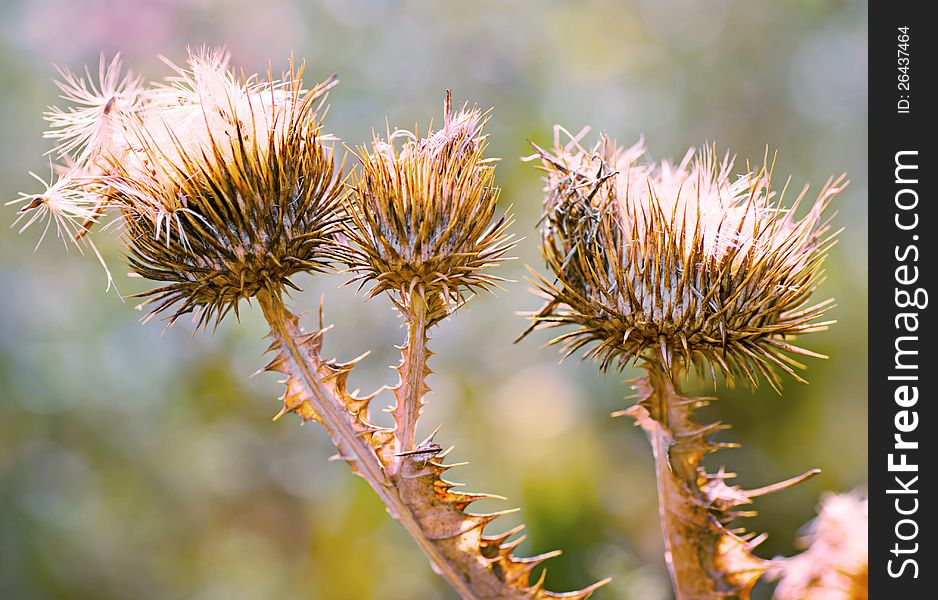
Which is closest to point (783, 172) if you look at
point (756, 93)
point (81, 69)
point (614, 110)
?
point (756, 93)

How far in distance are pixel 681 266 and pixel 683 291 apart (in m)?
0.06

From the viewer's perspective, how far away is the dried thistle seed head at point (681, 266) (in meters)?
1.97

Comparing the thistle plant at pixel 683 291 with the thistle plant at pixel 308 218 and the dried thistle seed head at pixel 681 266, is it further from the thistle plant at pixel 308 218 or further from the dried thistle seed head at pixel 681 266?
the thistle plant at pixel 308 218

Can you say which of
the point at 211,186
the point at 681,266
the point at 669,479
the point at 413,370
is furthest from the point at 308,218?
the point at 669,479

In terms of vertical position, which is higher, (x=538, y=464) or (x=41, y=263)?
(x=41, y=263)

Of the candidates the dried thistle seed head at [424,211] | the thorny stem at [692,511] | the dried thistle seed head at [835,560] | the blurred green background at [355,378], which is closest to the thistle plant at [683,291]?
the thorny stem at [692,511]

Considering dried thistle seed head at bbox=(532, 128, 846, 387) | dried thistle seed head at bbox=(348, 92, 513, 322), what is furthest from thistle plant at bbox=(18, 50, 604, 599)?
dried thistle seed head at bbox=(532, 128, 846, 387)

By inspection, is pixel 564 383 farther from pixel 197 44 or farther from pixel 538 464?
pixel 197 44

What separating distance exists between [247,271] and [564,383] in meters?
Answer: 3.91

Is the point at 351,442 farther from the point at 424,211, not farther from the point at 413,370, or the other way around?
the point at 424,211

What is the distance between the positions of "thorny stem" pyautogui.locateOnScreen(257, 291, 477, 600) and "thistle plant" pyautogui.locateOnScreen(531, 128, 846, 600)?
1.65ft

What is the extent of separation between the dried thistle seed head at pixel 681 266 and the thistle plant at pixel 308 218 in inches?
8.7

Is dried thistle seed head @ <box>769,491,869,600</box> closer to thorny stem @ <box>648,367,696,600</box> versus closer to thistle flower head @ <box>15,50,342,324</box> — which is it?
thorny stem @ <box>648,367,696,600</box>

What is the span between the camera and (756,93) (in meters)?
6.96
